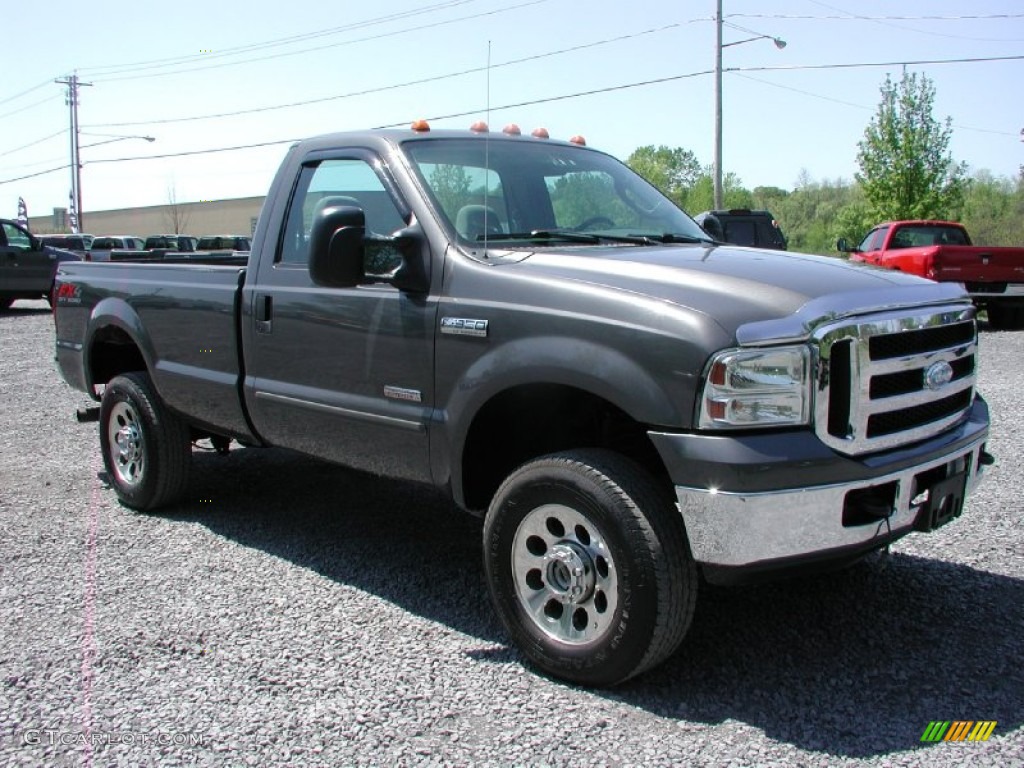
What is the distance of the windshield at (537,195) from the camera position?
4.10m

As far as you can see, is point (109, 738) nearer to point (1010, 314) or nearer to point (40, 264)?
point (1010, 314)

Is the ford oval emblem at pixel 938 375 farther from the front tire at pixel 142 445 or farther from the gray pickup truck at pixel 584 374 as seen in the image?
the front tire at pixel 142 445

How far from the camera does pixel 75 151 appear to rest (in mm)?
57438

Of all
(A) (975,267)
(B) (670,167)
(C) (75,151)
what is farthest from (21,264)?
(B) (670,167)

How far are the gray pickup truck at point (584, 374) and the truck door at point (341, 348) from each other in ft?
0.04

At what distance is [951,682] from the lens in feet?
11.2

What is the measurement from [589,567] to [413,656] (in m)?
0.82

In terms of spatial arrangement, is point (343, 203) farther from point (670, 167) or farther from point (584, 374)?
point (670, 167)

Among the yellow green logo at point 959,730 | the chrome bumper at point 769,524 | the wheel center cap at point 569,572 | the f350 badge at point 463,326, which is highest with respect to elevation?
the f350 badge at point 463,326

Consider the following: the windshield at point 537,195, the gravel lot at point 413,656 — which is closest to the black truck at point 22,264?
the gravel lot at point 413,656

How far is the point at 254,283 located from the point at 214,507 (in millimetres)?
1789

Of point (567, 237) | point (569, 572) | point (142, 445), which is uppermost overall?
point (567, 237)

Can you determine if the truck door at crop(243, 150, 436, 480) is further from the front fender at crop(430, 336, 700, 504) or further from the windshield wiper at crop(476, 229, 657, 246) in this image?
the windshield wiper at crop(476, 229, 657, 246)

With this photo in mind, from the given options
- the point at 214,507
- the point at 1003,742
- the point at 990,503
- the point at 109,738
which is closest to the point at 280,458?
the point at 214,507
